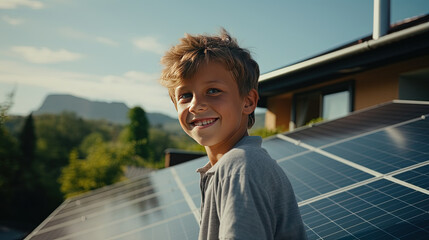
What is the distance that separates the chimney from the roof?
0.14 m

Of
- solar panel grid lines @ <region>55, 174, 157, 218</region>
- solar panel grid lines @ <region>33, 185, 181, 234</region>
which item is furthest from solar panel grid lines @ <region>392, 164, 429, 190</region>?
solar panel grid lines @ <region>55, 174, 157, 218</region>

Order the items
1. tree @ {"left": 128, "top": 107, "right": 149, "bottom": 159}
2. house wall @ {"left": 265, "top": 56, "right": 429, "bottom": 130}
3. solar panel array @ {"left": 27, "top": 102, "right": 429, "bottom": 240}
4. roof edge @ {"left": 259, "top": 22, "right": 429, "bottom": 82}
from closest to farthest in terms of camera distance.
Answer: solar panel array @ {"left": 27, "top": 102, "right": 429, "bottom": 240}
roof edge @ {"left": 259, "top": 22, "right": 429, "bottom": 82}
house wall @ {"left": 265, "top": 56, "right": 429, "bottom": 130}
tree @ {"left": 128, "top": 107, "right": 149, "bottom": 159}

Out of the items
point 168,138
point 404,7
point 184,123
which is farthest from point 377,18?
point 168,138

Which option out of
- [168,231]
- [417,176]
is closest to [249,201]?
[417,176]

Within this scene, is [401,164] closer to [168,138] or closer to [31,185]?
[31,185]

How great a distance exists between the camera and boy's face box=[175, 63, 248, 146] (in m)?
1.66

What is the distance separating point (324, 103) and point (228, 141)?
40.7ft

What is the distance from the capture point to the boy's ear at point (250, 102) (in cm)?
184

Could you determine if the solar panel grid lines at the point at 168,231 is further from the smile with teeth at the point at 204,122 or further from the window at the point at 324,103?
the window at the point at 324,103

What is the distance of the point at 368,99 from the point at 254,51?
10434 mm

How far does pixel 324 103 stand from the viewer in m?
13.4

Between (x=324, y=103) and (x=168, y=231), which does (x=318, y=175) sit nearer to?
(x=168, y=231)

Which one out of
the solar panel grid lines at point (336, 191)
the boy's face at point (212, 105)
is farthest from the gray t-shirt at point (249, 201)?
the solar panel grid lines at point (336, 191)

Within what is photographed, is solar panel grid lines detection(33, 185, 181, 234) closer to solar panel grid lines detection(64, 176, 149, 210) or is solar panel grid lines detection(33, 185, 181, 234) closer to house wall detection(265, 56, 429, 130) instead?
solar panel grid lines detection(64, 176, 149, 210)
